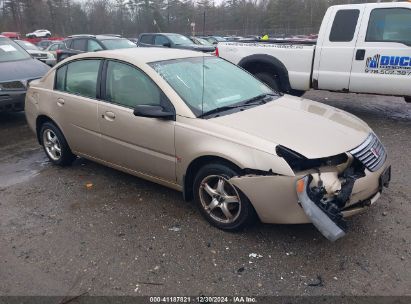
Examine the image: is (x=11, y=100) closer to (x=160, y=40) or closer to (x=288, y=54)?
(x=288, y=54)

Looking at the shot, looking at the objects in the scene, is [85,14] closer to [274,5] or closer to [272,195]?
[274,5]

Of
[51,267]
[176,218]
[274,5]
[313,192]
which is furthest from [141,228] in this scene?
[274,5]

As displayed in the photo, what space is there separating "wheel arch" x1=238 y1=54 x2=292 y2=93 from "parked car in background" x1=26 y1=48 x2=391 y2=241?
3.14 meters

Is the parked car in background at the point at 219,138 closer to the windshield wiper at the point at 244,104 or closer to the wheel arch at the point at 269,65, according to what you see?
the windshield wiper at the point at 244,104

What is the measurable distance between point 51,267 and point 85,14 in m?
68.6

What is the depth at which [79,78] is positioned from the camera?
4703mm

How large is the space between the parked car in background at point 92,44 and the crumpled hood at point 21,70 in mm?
4158

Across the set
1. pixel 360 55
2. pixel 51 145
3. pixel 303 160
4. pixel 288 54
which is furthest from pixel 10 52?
pixel 303 160

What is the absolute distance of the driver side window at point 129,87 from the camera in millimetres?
3842

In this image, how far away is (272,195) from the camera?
3.08 m

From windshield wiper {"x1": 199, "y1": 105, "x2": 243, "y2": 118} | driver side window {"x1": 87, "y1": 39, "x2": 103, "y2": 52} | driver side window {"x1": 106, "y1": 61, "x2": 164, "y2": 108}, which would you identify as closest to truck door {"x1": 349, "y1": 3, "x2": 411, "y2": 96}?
windshield wiper {"x1": 199, "y1": 105, "x2": 243, "y2": 118}

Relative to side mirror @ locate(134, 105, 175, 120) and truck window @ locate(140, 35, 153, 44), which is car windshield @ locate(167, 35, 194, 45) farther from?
side mirror @ locate(134, 105, 175, 120)

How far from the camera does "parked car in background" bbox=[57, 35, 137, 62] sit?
1255cm

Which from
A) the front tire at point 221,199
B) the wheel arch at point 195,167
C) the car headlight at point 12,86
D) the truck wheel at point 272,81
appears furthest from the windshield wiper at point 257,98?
the car headlight at point 12,86
